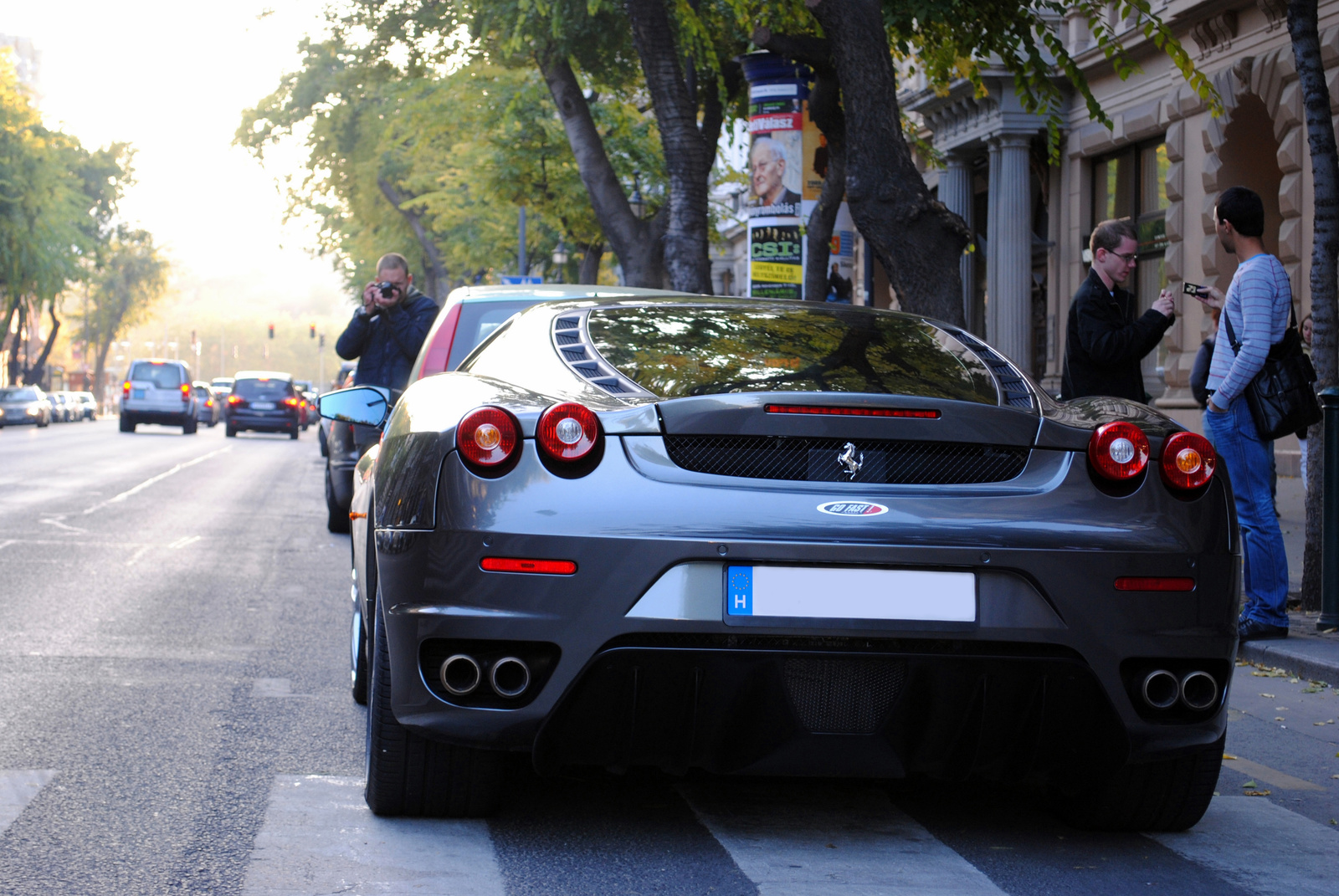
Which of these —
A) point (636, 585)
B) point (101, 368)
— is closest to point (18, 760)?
point (636, 585)

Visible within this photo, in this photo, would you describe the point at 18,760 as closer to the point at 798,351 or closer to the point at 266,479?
the point at 798,351

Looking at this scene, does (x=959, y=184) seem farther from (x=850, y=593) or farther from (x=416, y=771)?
(x=850, y=593)

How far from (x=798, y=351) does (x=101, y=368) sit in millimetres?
105880

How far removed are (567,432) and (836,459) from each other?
602 mm

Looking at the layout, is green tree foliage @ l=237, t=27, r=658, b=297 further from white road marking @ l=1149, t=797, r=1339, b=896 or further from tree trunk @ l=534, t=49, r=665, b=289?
white road marking @ l=1149, t=797, r=1339, b=896

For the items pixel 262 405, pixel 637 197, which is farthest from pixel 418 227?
pixel 637 197

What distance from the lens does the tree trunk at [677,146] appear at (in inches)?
705

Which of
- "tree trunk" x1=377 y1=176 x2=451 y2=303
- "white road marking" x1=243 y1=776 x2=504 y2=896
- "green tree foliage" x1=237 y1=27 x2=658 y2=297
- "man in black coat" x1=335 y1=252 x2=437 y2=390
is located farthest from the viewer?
"tree trunk" x1=377 y1=176 x2=451 y2=303

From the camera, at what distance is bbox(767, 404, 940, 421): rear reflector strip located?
3.71 m

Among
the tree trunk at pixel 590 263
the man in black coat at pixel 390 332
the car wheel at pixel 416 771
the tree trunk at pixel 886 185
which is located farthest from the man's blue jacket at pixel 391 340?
the tree trunk at pixel 590 263

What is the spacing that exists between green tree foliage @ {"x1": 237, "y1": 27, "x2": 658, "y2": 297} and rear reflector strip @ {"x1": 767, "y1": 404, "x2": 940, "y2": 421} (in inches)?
877

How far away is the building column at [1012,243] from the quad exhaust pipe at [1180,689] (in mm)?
22439

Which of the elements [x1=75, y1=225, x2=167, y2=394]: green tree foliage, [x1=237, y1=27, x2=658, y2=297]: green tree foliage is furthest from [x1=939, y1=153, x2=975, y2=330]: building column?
[x1=75, y1=225, x2=167, y2=394]: green tree foliage

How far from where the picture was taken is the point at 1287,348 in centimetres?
752
